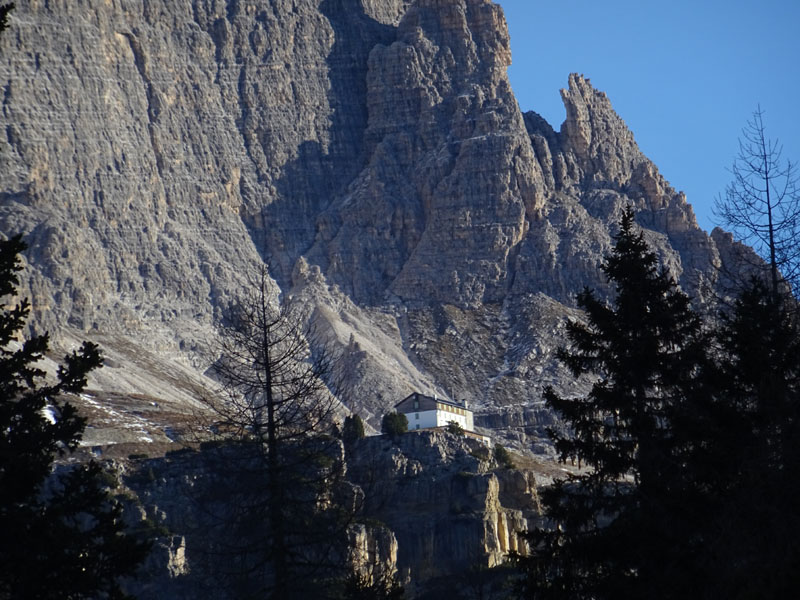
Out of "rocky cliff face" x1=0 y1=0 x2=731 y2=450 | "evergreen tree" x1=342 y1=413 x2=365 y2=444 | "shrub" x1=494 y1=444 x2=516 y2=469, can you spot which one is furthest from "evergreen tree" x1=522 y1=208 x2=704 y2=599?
"rocky cliff face" x1=0 y1=0 x2=731 y2=450

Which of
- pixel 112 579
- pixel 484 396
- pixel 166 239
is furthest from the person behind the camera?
pixel 166 239

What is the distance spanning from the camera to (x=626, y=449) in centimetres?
3055

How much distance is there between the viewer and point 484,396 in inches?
6742

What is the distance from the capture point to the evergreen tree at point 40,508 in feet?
89.2

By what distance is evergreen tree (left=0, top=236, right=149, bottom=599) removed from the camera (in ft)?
89.2

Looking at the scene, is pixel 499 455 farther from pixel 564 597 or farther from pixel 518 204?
pixel 564 597

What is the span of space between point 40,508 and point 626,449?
35.8 feet

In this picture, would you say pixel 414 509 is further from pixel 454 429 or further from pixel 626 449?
pixel 626 449

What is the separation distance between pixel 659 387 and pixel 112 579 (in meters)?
11.0

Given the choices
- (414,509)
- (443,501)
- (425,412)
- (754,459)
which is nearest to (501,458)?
(425,412)

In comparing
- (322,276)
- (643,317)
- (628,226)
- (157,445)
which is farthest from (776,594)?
(322,276)

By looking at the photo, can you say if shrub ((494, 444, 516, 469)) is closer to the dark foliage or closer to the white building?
the dark foliage

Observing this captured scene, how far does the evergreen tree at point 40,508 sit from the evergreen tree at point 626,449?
309 inches

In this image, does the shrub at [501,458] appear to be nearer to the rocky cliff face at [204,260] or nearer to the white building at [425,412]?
the white building at [425,412]
